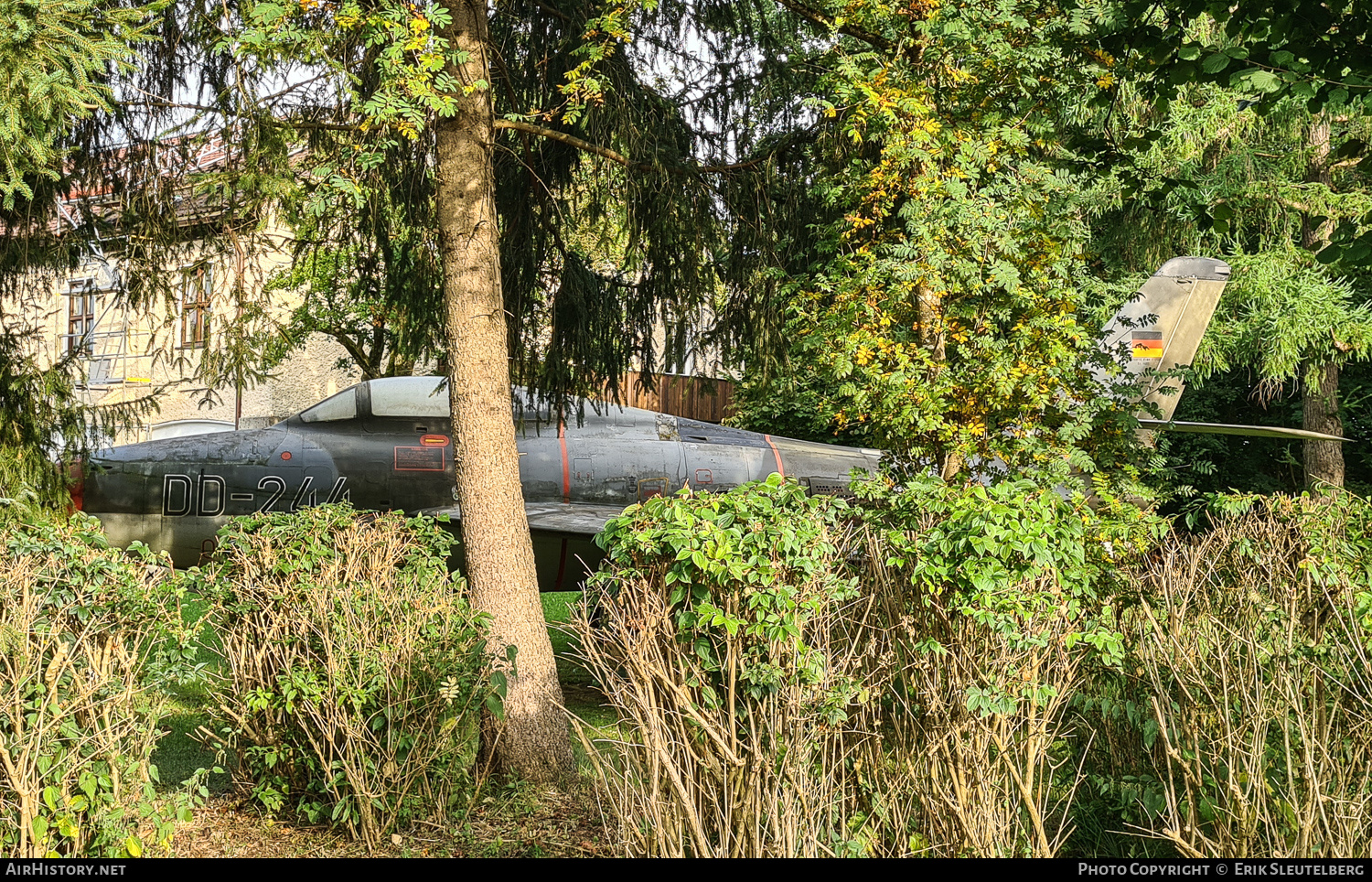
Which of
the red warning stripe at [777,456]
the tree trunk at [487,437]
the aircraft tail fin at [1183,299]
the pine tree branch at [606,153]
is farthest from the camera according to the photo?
the aircraft tail fin at [1183,299]

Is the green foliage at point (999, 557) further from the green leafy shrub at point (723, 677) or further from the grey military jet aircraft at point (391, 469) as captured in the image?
the grey military jet aircraft at point (391, 469)

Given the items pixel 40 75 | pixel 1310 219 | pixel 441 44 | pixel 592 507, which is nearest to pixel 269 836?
pixel 40 75

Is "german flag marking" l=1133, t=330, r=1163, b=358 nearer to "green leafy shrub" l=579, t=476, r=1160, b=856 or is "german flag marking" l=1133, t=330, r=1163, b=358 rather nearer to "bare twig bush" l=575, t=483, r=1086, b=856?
"green leafy shrub" l=579, t=476, r=1160, b=856

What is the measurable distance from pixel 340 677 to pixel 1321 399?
682 inches

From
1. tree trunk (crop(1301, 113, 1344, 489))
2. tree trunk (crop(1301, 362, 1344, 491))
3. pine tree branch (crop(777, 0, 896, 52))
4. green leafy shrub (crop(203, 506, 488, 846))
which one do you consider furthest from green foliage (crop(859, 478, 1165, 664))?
tree trunk (crop(1301, 362, 1344, 491))

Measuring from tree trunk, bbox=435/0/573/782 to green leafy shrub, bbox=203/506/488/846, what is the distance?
44 cm

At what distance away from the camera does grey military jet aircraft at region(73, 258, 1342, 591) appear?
10.6m

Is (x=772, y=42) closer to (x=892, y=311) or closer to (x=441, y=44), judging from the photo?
(x=892, y=311)

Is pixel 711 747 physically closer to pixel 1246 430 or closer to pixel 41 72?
pixel 41 72

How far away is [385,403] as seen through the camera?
1098cm

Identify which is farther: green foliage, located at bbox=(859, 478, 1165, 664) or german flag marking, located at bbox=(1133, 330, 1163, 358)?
german flag marking, located at bbox=(1133, 330, 1163, 358)

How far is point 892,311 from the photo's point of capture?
697cm

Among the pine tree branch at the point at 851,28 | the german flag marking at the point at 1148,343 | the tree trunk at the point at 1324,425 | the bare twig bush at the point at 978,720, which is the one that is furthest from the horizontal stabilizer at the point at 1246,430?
the bare twig bush at the point at 978,720

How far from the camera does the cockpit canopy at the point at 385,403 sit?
11.0 meters
